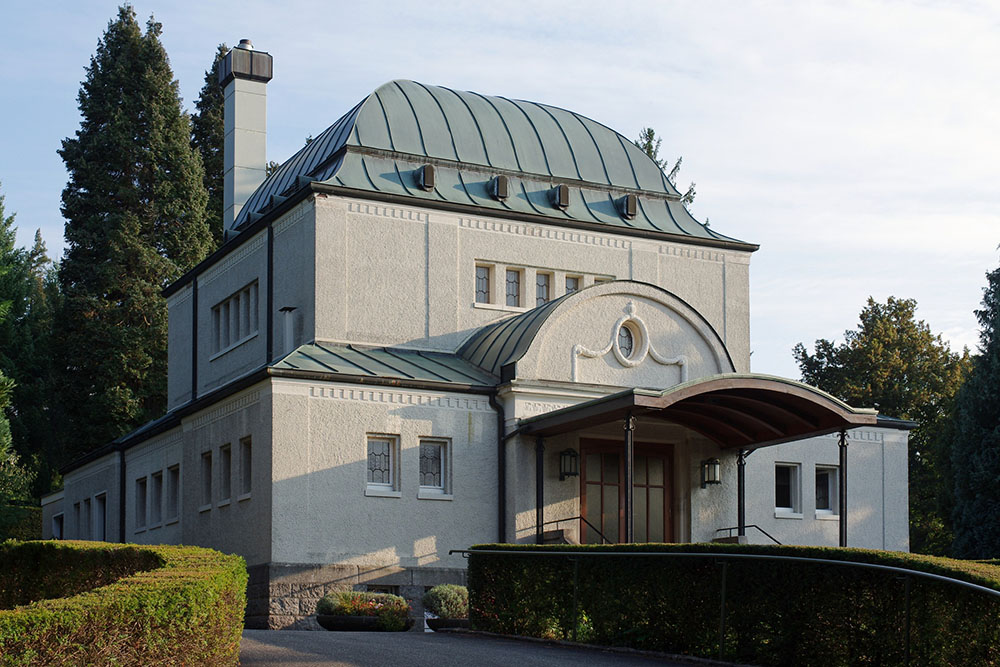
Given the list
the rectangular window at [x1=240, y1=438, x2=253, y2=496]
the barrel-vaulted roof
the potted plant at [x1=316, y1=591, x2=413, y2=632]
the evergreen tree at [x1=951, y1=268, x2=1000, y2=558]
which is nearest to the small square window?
the rectangular window at [x1=240, y1=438, x2=253, y2=496]

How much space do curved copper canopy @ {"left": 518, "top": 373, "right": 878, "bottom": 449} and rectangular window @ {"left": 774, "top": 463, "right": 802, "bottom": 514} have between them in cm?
217

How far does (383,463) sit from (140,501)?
9086 mm

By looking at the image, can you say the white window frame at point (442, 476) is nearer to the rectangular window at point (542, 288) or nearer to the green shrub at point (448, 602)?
the green shrub at point (448, 602)

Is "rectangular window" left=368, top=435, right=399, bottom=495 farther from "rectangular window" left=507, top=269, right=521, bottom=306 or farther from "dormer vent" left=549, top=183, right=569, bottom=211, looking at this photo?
"dormer vent" left=549, top=183, right=569, bottom=211

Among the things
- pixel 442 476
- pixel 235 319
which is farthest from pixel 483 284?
pixel 235 319

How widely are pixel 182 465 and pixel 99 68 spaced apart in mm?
24035

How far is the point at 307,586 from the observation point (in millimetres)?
22781

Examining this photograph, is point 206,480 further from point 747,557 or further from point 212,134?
point 212,134

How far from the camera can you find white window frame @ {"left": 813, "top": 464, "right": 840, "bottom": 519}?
92.5 feet

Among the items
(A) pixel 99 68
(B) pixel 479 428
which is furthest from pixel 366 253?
(A) pixel 99 68

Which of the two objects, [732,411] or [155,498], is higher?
[732,411]

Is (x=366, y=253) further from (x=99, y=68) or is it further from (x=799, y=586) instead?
(x=99, y=68)

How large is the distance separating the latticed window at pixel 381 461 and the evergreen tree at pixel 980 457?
19.1 metres

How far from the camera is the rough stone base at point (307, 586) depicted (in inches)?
884
